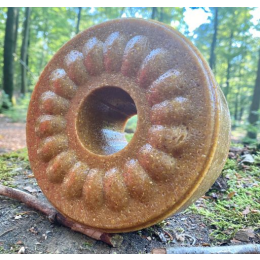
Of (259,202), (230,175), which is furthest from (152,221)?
(230,175)

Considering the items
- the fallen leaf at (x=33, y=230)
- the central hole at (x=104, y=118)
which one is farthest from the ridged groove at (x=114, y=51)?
the fallen leaf at (x=33, y=230)

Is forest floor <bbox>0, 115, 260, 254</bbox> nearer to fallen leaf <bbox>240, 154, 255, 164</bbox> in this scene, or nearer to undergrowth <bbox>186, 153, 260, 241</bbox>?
undergrowth <bbox>186, 153, 260, 241</bbox>

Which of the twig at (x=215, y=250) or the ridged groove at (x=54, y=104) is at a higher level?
the ridged groove at (x=54, y=104)

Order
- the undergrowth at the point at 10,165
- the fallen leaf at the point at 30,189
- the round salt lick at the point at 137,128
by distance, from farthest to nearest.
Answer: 1. the undergrowth at the point at 10,165
2. the fallen leaf at the point at 30,189
3. the round salt lick at the point at 137,128

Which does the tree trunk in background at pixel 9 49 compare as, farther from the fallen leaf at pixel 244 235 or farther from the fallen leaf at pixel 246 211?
the fallen leaf at pixel 244 235

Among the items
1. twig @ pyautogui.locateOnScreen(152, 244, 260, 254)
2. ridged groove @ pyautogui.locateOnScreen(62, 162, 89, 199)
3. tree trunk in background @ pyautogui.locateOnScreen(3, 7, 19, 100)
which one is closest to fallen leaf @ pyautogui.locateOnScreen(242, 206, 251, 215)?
twig @ pyautogui.locateOnScreen(152, 244, 260, 254)

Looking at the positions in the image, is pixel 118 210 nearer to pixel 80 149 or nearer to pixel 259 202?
pixel 80 149
